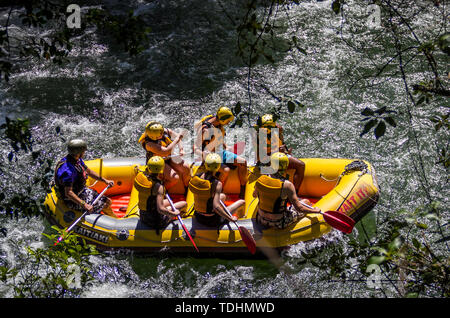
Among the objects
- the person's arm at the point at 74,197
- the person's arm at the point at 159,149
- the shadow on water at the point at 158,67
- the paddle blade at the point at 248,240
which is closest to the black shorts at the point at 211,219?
the paddle blade at the point at 248,240

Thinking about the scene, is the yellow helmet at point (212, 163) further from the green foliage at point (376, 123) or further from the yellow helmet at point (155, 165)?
the green foliage at point (376, 123)

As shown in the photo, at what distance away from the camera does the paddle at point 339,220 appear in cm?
539

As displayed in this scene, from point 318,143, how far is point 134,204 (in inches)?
139

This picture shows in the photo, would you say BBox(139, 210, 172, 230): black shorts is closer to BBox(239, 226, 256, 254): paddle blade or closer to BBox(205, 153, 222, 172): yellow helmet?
BBox(205, 153, 222, 172): yellow helmet

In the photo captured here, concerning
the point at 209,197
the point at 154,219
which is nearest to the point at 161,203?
the point at 154,219

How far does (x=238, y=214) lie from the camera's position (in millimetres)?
5770

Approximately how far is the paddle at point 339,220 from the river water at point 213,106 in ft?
0.85

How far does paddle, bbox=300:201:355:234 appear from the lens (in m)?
5.39

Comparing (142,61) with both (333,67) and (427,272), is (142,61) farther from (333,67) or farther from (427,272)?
Answer: (427,272)

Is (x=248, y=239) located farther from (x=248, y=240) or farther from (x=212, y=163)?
(x=212, y=163)

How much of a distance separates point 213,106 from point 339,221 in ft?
14.1

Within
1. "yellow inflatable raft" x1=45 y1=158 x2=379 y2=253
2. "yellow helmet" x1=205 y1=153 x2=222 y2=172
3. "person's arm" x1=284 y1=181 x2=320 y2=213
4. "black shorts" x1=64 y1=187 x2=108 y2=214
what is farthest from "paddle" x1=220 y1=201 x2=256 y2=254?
"black shorts" x1=64 y1=187 x2=108 y2=214

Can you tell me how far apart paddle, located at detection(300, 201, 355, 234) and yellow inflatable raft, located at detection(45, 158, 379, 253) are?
0.46 ft
